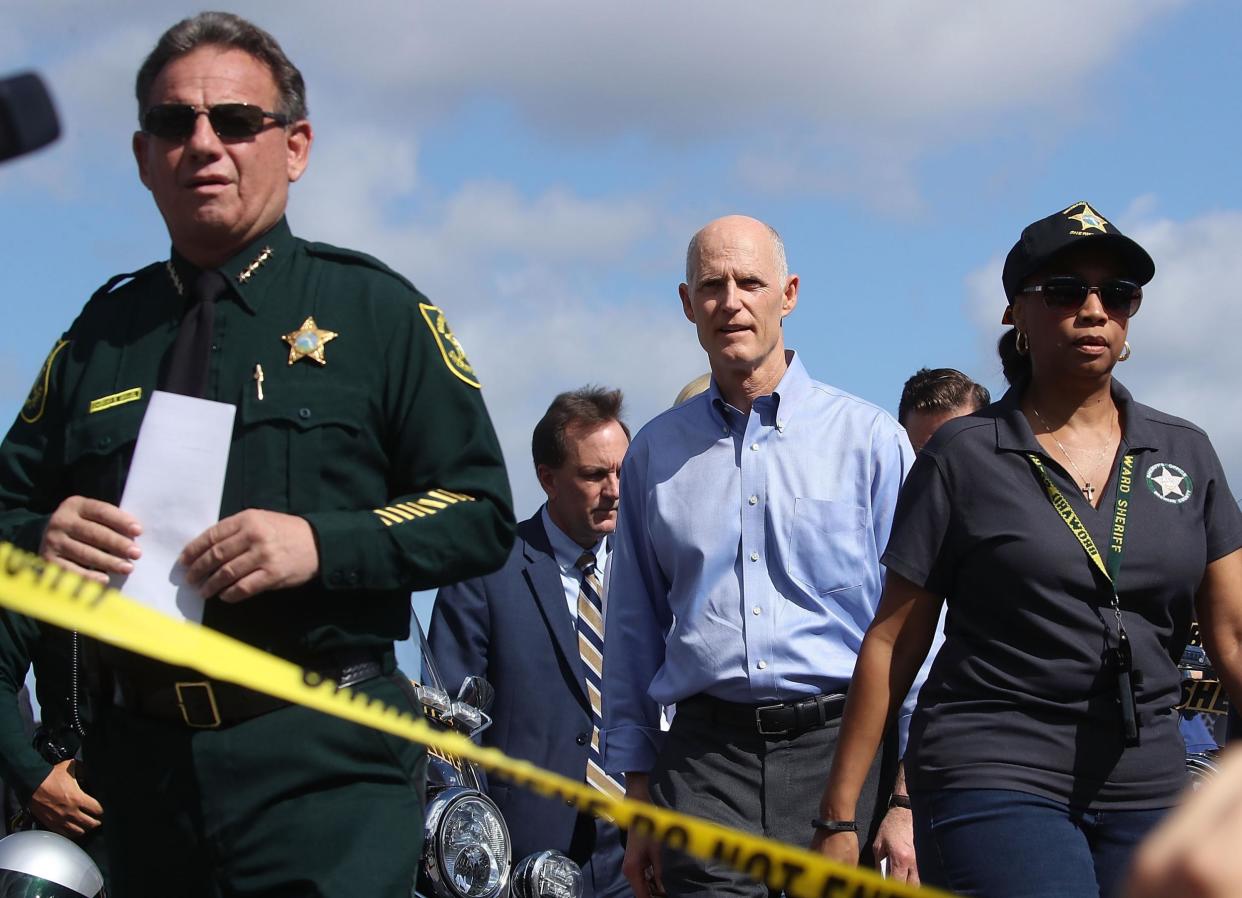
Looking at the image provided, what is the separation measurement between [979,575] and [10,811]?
518cm

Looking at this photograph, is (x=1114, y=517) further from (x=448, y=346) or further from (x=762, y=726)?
(x=448, y=346)

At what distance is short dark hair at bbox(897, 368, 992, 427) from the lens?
26.0ft

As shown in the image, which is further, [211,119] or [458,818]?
[458,818]

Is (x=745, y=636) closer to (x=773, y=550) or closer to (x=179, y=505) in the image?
(x=773, y=550)

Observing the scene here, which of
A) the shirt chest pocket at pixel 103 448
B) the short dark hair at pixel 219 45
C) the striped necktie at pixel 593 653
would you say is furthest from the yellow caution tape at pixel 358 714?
the striped necktie at pixel 593 653

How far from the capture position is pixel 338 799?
10.6ft

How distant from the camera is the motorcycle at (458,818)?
5.75 metres

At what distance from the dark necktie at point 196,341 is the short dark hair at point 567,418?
15.5 feet

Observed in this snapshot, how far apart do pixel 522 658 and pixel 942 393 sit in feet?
7.04

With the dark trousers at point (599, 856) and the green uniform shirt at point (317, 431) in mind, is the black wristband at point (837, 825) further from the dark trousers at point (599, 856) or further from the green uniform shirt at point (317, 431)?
the dark trousers at point (599, 856)

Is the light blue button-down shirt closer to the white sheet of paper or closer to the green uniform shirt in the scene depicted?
the green uniform shirt

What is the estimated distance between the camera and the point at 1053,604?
4391mm

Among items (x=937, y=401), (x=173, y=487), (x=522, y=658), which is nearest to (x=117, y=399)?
(x=173, y=487)

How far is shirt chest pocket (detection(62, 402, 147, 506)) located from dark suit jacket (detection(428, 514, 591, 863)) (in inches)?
156
